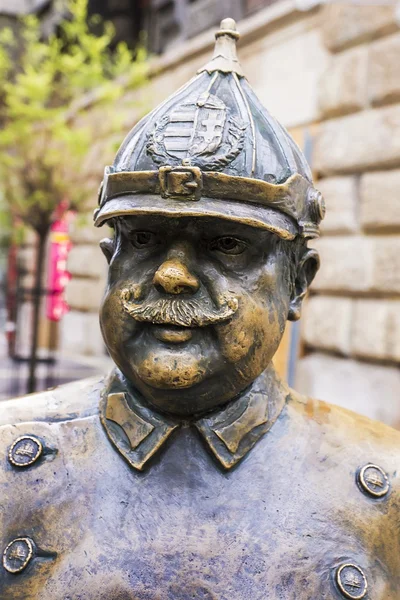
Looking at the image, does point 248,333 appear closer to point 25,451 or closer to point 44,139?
point 25,451

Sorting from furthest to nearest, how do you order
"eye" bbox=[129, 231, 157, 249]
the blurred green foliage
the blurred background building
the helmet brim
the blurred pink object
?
the blurred pink object < the blurred green foliage < the blurred background building < "eye" bbox=[129, 231, 157, 249] < the helmet brim

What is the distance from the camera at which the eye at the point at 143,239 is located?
4.97ft

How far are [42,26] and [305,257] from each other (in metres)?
9.69

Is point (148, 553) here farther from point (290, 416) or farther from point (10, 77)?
point (10, 77)

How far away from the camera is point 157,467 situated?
157cm

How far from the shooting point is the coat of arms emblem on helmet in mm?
1434

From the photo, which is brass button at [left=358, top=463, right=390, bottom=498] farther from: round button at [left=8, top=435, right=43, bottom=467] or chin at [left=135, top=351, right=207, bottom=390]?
round button at [left=8, top=435, right=43, bottom=467]

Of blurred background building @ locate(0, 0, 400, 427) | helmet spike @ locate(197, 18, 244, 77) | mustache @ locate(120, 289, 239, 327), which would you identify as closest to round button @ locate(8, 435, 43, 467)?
mustache @ locate(120, 289, 239, 327)

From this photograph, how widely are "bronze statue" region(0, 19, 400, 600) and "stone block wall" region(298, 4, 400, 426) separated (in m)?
2.92

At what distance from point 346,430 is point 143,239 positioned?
0.68 meters

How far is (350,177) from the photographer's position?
4750 mm

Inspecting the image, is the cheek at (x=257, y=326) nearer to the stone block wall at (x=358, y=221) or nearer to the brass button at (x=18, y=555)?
the brass button at (x=18, y=555)

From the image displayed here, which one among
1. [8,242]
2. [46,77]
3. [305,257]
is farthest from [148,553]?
[8,242]

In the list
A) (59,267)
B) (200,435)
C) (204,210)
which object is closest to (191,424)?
(200,435)
